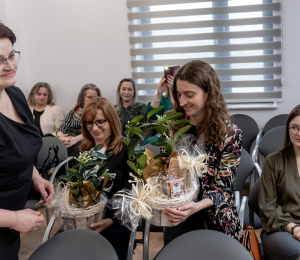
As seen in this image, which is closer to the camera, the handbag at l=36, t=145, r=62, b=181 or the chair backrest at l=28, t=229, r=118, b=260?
the chair backrest at l=28, t=229, r=118, b=260

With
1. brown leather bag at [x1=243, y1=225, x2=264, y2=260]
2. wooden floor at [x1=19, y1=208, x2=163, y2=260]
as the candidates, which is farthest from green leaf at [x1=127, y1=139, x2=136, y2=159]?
wooden floor at [x1=19, y1=208, x2=163, y2=260]

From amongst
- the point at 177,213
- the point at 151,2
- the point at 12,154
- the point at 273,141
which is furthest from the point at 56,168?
the point at 151,2

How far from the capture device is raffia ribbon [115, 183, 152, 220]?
109 centimetres

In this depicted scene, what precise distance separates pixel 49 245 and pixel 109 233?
0.44 m

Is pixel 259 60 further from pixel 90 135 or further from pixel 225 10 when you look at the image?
pixel 90 135

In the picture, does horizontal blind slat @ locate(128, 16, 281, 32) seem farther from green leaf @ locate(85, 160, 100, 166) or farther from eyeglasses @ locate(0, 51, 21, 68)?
green leaf @ locate(85, 160, 100, 166)

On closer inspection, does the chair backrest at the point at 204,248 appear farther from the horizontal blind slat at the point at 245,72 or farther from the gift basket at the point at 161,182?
the horizontal blind slat at the point at 245,72

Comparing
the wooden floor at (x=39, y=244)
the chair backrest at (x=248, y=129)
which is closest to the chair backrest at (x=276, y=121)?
the chair backrest at (x=248, y=129)

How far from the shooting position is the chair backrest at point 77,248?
43.3 inches

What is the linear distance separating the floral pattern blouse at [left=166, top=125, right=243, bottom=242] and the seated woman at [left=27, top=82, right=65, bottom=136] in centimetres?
298

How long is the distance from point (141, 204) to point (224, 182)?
57 centimetres

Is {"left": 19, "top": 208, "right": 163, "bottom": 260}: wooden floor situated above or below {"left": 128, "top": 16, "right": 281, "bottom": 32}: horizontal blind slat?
below

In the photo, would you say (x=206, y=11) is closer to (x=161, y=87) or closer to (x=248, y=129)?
(x=161, y=87)

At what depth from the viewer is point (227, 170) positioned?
1.46 meters
